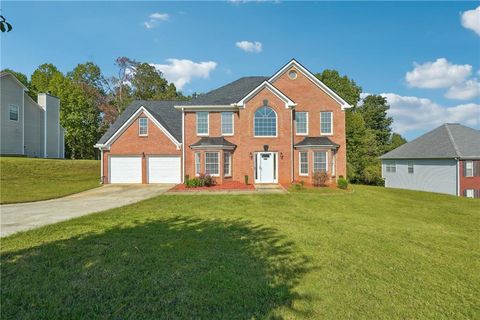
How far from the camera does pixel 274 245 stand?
6137 millimetres

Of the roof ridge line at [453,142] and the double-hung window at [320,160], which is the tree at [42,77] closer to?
the double-hung window at [320,160]

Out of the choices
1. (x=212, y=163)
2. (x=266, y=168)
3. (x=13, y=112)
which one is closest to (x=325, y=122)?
(x=266, y=168)

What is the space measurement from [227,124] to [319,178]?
8223mm

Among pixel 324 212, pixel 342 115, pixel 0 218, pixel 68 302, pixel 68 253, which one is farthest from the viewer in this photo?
pixel 342 115

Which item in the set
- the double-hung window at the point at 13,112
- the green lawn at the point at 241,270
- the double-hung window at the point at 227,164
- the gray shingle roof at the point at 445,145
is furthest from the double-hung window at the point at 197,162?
the gray shingle roof at the point at 445,145

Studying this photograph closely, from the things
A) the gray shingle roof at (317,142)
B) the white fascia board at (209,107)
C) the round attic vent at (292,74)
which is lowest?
the gray shingle roof at (317,142)

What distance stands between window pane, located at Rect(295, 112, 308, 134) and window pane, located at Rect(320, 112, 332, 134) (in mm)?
1319

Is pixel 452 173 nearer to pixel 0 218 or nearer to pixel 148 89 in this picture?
pixel 0 218

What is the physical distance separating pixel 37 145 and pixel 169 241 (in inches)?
1255

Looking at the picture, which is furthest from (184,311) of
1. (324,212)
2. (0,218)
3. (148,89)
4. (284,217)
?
(148,89)

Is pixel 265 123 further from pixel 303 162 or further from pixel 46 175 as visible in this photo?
pixel 46 175

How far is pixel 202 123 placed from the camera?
2081 centimetres

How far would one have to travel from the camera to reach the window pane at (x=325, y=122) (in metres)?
21.0

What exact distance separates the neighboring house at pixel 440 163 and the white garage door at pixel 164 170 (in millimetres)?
26244
